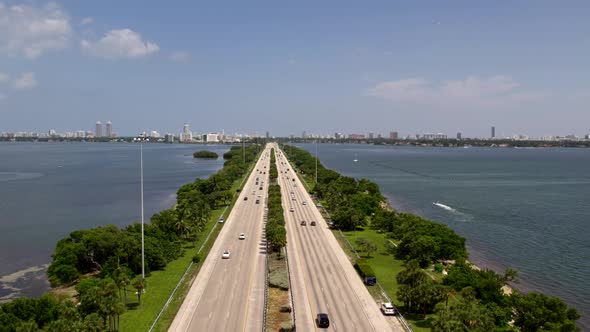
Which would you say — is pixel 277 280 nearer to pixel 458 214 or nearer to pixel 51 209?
pixel 458 214

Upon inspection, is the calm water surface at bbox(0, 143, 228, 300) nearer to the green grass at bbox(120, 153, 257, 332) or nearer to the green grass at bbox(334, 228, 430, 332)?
the green grass at bbox(120, 153, 257, 332)

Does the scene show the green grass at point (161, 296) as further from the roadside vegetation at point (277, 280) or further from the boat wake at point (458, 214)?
the boat wake at point (458, 214)

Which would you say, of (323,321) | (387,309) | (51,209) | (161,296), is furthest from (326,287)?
(51,209)

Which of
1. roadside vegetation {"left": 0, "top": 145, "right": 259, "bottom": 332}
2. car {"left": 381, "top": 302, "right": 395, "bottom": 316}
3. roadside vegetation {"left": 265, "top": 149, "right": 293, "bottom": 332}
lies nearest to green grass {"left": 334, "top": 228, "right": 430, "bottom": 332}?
car {"left": 381, "top": 302, "right": 395, "bottom": 316}

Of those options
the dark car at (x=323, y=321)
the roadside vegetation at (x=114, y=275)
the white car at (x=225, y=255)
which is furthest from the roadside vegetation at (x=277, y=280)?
the roadside vegetation at (x=114, y=275)

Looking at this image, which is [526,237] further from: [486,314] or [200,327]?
[200,327]

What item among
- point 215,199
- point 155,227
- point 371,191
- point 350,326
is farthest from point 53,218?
point 350,326
